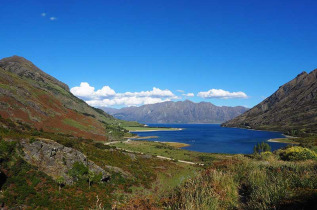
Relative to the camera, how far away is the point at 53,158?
32156 mm

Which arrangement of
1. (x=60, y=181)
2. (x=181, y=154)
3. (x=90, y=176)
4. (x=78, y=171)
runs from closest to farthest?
1. (x=60, y=181)
2. (x=90, y=176)
3. (x=78, y=171)
4. (x=181, y=154)

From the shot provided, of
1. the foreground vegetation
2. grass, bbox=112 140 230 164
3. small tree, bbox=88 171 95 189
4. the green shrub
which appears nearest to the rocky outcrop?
the green shrub

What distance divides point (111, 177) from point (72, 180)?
26.2 feet

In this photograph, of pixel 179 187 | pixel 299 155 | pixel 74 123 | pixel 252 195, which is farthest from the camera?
pixel 74 123

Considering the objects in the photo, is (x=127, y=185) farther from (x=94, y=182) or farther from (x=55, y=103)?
(x=55, y=103)

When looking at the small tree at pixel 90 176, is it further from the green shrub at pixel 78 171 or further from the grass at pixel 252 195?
the grass at pixel 252 195

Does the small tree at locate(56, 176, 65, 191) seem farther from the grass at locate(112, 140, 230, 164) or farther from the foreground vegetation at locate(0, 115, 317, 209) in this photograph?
the grass at locate(112, 140, 230, 164)

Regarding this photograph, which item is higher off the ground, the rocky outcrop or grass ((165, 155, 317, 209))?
grass ((165, 155, 317, 209))

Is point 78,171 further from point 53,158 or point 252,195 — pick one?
point 252,195

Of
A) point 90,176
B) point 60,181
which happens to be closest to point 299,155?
point 90,176

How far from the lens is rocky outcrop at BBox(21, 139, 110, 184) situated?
2962cm

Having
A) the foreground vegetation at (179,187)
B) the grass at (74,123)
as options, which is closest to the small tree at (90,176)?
the foreground vegetation at (179,187)

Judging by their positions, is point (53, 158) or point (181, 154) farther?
point (181, 154)

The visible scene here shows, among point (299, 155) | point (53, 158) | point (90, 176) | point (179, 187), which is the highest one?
point (179, 187)
